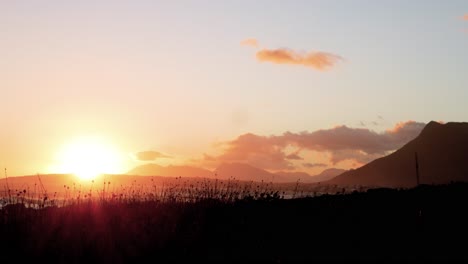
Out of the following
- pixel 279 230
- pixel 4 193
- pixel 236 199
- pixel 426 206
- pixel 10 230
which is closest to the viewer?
pixel 10 230

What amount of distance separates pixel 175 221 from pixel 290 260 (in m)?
5.02

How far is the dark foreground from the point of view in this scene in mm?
14734

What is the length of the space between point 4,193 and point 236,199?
8808 millimetres

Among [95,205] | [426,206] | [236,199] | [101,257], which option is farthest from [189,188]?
[101,257]

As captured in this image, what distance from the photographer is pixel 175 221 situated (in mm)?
17891

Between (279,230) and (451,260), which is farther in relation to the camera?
(279,230)

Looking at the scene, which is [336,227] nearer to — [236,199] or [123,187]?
[236,199]

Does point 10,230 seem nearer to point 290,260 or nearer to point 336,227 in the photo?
point 290,260

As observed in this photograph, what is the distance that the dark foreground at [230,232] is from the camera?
1473 centimetres

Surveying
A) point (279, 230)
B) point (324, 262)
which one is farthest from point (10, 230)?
point (324, 262)

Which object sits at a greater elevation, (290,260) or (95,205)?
(95,205)

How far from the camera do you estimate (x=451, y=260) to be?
14.0 metres

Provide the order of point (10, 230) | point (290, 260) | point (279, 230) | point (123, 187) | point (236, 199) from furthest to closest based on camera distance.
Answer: point (123, 187), point (236, 199), point (279, 230), point (10, 230), point (290, 260)

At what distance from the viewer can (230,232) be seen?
17234 millimetres
